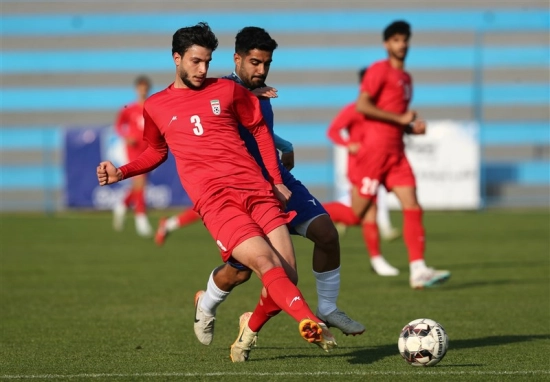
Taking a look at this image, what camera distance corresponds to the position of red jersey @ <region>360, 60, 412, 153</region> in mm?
10750

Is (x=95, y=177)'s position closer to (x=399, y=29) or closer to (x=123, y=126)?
(x=123, y=126)

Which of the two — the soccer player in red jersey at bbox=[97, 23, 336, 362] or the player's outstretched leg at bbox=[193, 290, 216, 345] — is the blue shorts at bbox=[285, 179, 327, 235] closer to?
the soccer player in red jersey at bbox=[97, 23, 336, 362]

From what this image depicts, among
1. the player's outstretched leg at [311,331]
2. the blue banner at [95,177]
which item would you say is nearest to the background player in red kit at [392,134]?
the player's outstretched leg at [311,331]

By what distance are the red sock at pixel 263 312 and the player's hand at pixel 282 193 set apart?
56cm

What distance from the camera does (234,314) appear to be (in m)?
9.12

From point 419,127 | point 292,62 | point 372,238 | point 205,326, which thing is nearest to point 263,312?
point 205,326

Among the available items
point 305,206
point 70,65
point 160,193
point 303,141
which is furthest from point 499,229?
point 70,65

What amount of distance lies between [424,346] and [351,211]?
17.7 feet

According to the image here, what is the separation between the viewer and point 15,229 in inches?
800

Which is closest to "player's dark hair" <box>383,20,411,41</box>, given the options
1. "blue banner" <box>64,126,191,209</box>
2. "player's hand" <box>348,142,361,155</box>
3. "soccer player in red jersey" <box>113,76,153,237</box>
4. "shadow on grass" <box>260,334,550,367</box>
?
"player's hand" <box>348,142,361,155</box>

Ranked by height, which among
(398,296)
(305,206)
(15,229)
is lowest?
(15,229)

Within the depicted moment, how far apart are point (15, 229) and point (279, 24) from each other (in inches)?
482

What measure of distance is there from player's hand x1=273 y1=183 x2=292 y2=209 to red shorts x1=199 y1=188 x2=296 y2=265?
33 mm

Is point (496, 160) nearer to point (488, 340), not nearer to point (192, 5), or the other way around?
point (192, 5)
